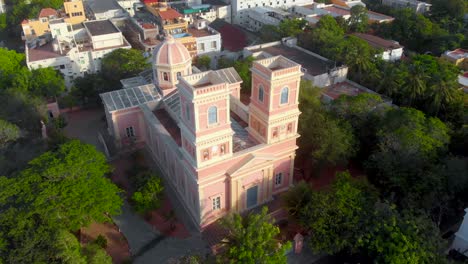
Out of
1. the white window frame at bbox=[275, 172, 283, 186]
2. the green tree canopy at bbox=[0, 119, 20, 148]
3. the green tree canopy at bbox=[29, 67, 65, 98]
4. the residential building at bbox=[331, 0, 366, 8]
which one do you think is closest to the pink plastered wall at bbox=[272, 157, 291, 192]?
the white window frame at bbox=[275, 172, 283, 186]

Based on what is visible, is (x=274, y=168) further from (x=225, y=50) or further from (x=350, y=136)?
(x=225, y=50)

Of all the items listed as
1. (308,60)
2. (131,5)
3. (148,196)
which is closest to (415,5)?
(308,60)

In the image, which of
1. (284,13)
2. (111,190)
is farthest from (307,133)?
(284,13)

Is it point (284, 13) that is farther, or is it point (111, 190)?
point (284, 13)

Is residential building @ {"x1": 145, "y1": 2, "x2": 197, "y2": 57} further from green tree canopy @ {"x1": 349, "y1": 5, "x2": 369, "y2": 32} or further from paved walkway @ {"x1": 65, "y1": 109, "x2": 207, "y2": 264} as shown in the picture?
paved walkway @ {"x1": 65, "y1": 109, "x2": 207, "y2": 264}

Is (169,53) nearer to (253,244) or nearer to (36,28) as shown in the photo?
(253,244)

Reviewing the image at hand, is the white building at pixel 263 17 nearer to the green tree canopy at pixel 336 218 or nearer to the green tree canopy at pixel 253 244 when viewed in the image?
the green tree canopy at pixel 336 218
